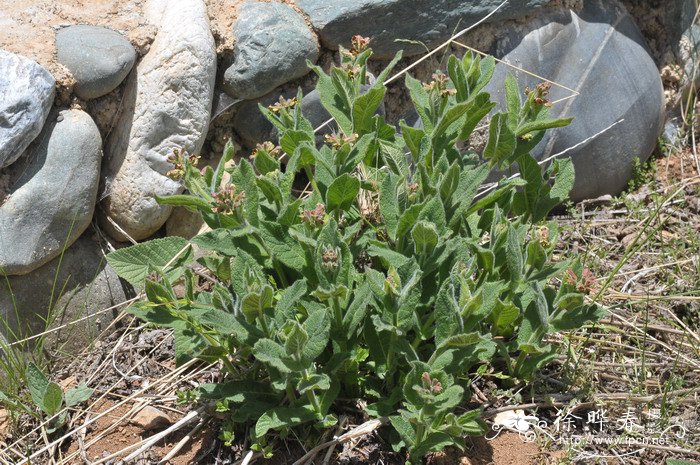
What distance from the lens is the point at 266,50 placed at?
2.88m

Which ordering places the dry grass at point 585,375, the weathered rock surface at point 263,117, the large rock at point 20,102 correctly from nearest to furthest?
1. the dry grass at point 585,375
2. the large rock at point 20,102
3. the weathered rock surface at point 263,117

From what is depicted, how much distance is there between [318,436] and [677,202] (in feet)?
6.49

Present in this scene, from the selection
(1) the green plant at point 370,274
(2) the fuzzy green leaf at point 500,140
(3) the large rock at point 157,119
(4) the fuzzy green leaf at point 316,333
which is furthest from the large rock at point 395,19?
(4) the fuzzy green leaf at point 316,333

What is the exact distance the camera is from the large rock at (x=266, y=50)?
2.88m

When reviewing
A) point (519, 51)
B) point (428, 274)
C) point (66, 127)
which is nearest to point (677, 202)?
point (519, 51)

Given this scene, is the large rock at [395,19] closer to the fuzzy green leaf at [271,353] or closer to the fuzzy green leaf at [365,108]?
the fuzzy green leaf at [365,108]

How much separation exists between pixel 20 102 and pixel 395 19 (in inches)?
52.3

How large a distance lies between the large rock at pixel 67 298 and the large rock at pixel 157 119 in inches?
5.7

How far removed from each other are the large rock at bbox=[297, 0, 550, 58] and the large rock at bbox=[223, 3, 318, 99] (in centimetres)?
9

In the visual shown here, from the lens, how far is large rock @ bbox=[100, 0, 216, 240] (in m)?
2.77

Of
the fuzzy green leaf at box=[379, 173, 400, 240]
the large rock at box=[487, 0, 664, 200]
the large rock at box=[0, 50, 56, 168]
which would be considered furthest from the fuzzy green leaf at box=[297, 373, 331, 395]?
the large rock at box=[487, 0, 664, 200]

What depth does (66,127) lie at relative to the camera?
2.66 meters

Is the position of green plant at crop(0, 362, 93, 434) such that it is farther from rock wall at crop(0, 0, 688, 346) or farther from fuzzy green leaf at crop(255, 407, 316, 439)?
fuzzy green leaf at crop(255, 407, 316, 439)

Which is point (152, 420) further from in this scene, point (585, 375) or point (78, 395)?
point (585, 375)
